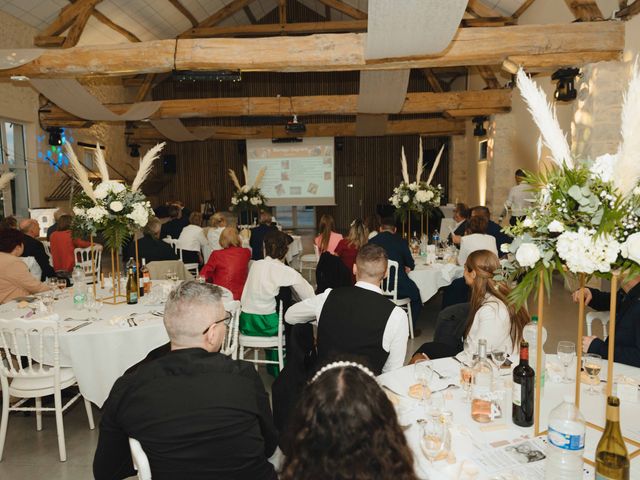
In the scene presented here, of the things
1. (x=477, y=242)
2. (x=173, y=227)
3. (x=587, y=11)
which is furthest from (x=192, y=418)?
(x=173, y=227)

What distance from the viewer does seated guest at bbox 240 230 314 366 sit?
4082 millimetres

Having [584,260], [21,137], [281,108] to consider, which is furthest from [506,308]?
[21,137]

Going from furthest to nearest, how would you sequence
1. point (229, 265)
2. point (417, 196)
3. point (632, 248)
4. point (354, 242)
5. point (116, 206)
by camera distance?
point (417, 196) < point (354, 242) < point (229, 265) < point (116, 206) < point (632, 248)

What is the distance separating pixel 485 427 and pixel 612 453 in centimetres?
48

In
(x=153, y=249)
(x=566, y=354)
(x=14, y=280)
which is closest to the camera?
(x=566, y=354)

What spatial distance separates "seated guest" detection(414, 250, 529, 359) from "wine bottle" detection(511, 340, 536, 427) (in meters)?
0.76

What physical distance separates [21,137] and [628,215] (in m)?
11.6

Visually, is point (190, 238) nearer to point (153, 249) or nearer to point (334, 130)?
point (153, 249)

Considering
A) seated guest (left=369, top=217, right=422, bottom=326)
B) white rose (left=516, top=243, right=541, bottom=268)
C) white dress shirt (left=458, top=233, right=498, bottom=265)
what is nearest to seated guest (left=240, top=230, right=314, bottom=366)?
seated guest (left=369, top=217, right=422, bottom=326)

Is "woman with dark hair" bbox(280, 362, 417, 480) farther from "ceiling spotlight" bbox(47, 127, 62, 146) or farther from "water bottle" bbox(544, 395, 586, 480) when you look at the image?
"ceiling spotlight" bbox(47, 127, 62, 146)

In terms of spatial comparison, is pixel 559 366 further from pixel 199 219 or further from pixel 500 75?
pixel 500 75

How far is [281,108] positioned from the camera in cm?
1071

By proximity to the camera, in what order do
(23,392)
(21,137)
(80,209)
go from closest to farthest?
(23,392), (80,209), (21,137)

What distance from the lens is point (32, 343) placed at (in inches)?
129
